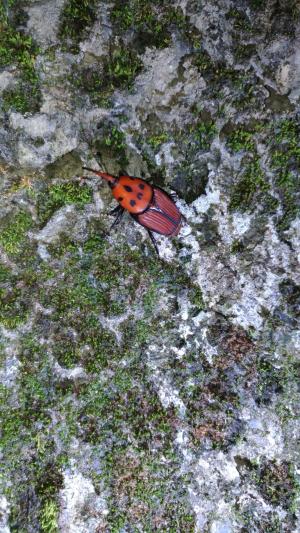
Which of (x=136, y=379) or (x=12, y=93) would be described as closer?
(x=12, y=93)

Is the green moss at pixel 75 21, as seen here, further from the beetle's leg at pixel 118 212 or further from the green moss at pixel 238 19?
the beetle's leg at pixel 118 212

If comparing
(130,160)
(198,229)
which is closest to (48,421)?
(198,229)

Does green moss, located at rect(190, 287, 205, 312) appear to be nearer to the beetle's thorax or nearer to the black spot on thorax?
the beetle's thorax

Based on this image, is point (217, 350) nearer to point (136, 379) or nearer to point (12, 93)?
point (136, 379)

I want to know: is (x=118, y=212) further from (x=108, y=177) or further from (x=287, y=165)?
(x=287, y=165)

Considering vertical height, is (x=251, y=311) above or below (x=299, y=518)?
above

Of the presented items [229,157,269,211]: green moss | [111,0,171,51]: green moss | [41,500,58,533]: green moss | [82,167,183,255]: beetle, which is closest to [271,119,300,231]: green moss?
[229,157,269,211]: green moss
